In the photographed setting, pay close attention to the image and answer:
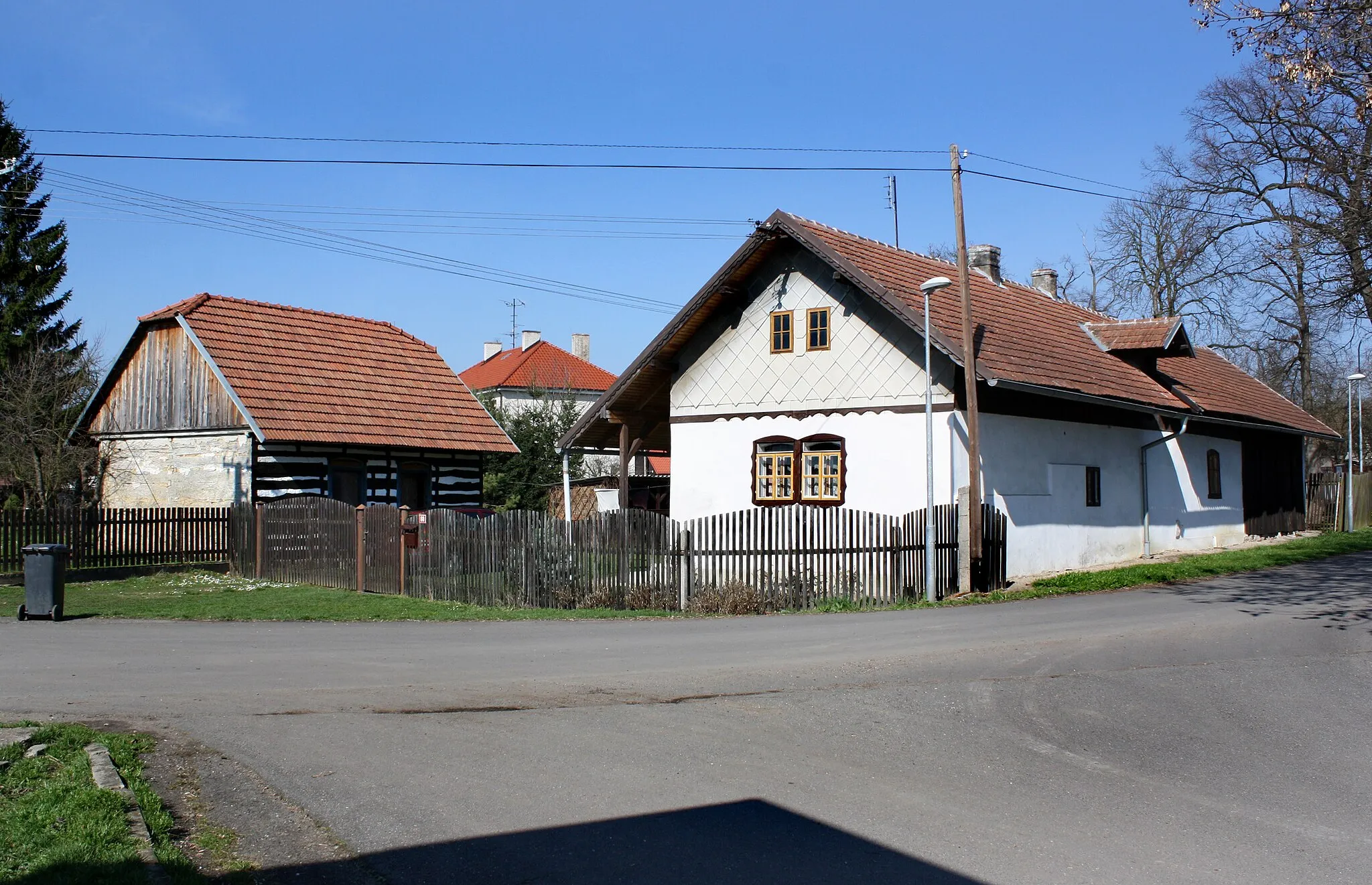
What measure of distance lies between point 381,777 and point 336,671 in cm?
507

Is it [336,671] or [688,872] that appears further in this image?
[336,671]

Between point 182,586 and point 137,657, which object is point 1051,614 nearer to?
point 137,657

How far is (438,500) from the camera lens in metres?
32.3

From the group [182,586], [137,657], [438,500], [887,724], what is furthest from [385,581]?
[887,724]

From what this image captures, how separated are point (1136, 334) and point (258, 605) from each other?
19683 millimetres

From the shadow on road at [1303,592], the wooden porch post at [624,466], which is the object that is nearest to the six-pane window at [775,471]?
the wooden porch post at [624,466]

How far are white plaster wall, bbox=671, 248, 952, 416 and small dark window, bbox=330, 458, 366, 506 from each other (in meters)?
9.79

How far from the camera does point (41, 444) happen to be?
32406mm

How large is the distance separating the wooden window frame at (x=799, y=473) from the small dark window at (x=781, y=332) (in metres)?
1.71

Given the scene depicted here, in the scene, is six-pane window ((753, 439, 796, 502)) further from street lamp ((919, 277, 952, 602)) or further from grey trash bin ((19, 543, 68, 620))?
grey trash bin ((19, 543, 68, 620))

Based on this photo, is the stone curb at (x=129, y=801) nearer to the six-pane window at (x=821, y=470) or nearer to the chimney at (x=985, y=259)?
the six-pane window at (x=821, y=470)

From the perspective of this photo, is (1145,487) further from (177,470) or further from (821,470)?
(177,470)

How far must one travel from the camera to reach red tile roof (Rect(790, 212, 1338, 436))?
21.2 meters

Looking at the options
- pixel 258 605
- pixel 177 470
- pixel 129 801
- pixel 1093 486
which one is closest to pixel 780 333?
pixel 1093 486
